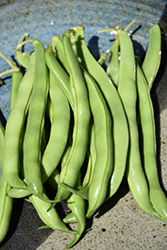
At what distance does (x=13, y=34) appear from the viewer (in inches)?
91.8

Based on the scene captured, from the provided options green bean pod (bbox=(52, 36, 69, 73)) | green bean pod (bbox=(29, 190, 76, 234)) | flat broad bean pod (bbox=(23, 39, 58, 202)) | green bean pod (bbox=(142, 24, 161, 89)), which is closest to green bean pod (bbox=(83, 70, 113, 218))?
green bean pod (bbox=(29, 190, 76, 234))

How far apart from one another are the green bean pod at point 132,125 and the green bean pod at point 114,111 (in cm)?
8

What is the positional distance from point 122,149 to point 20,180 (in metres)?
0.61

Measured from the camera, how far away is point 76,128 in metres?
1.48

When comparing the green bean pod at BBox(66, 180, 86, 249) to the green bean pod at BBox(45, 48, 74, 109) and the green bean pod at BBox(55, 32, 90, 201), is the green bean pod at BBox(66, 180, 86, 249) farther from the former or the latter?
Result: the green bean pod at BBox(45, 48, 74, 109)

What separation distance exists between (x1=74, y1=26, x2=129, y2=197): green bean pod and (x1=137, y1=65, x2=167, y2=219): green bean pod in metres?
0.22

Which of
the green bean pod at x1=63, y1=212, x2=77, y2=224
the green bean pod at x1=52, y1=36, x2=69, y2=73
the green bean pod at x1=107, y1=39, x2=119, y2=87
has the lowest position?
the green bean pod at x1=63, y1=212, x2=77, y2=224

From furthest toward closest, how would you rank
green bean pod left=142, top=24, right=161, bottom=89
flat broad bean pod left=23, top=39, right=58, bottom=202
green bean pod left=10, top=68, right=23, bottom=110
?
green bean pod left=142, top=24, right=161, bottom=89 < green bean pod left=10, top=68, right=23, bottom=110 < flat broad bean pod left=23, top=39, right=58, bottom=202

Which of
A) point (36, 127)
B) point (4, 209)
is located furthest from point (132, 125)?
point (4, 209)

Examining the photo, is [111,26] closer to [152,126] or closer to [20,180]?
[152,126]

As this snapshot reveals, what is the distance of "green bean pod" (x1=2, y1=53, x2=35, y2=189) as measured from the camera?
4.43 feet

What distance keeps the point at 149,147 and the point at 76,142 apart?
519mm

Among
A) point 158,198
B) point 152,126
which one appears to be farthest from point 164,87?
point 158,198

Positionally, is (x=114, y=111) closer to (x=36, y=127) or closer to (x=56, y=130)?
(x=56, y=130)
